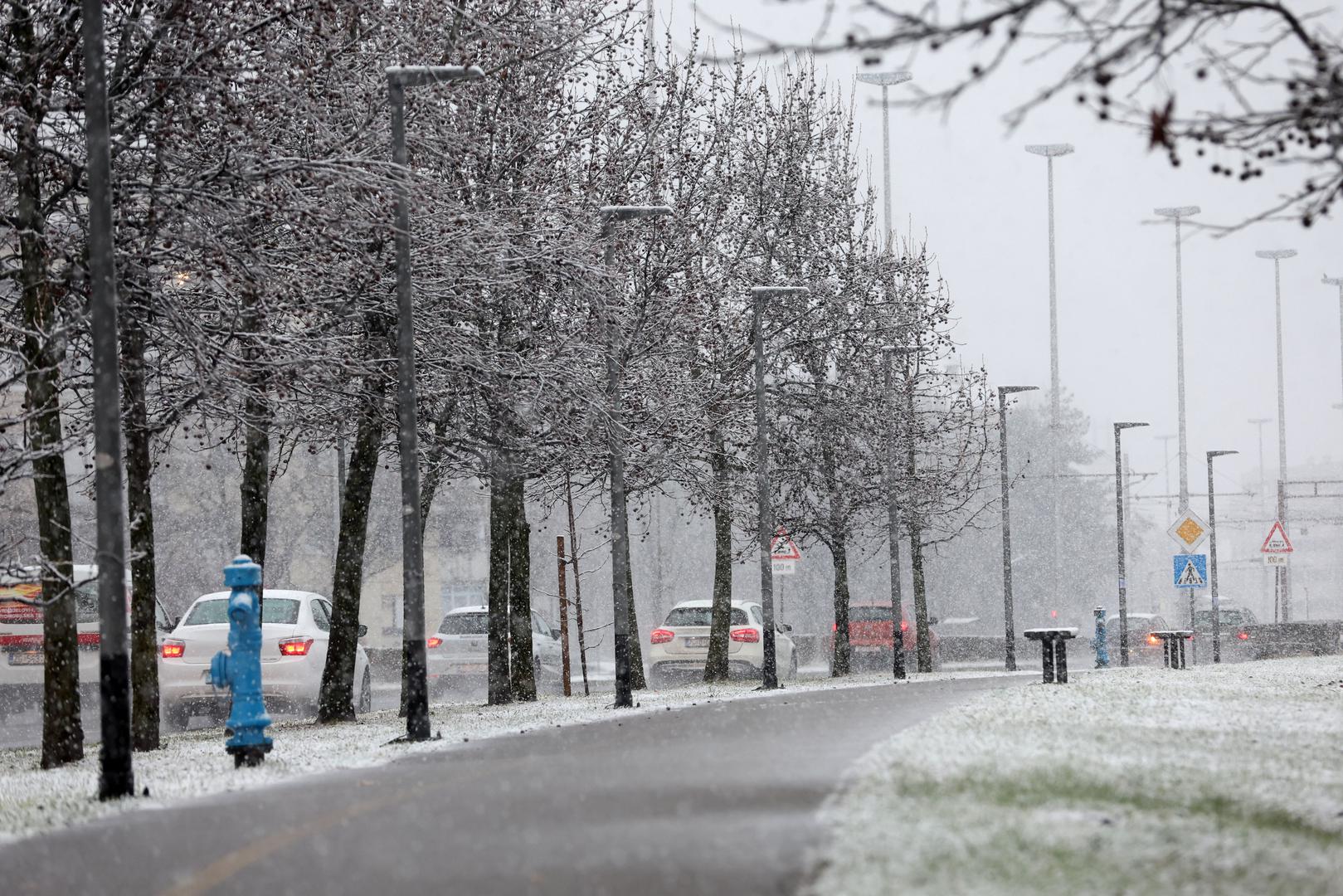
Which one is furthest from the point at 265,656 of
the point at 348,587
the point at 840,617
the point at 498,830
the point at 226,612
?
the point at 840,617

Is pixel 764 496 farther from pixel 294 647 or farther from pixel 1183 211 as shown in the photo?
pixel 1183 211

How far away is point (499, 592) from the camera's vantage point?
26.0 metres

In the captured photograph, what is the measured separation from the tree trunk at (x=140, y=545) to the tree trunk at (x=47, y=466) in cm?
122

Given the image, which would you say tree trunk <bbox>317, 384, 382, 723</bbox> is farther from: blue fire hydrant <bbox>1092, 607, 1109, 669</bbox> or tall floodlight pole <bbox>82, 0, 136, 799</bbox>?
blue fire hydrant <bbox>1092, 607, 1109, 669</bbox>

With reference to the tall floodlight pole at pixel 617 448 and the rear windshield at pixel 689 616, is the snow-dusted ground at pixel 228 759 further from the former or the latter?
the rear windshield at pixel 689 616

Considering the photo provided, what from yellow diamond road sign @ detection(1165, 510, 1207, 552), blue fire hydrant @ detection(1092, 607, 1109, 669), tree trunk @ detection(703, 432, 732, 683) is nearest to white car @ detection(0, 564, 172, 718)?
tree trunk @ detection(703, 432, 732, 683)

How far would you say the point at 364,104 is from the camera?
62.3ft

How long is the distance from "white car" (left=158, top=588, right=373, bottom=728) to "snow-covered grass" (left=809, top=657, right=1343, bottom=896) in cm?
932

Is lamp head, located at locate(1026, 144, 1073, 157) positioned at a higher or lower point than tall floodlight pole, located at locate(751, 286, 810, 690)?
higher

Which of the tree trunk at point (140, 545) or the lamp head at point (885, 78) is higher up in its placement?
the lamp head at point (885, 78)

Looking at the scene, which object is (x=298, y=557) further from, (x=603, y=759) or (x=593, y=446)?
(x=603, y=759)

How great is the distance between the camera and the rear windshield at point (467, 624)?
33.0 m

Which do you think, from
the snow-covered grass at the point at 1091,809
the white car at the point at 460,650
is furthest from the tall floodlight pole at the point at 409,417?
the white car at the point at 460,650

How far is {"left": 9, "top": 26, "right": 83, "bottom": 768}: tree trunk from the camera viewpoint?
1523 centimetres
